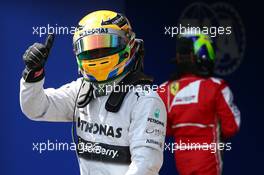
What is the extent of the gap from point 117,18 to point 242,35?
121 inches

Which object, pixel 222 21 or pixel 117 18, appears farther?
pixel 222 21

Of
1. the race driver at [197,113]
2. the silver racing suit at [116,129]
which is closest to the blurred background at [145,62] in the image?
the race driver at [197,113]

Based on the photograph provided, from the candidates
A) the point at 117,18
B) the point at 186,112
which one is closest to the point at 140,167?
the point at 117,18

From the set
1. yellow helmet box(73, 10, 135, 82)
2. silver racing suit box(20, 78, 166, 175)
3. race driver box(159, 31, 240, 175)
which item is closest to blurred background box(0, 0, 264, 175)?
race driver box(159, 31, 240, 175)

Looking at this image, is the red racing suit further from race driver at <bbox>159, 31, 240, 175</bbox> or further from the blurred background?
the blurred background

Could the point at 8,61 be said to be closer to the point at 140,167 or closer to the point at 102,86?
the point at 102,86

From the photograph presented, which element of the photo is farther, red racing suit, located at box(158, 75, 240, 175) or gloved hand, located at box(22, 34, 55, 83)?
red racing suit, located at box(158, 75, 240, 175)

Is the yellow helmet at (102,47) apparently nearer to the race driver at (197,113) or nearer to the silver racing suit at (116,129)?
the silver racing suit at (116,129)

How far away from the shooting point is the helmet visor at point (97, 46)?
Answer: 3184 mm

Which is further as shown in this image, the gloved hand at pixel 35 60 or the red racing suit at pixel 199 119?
the red racing suit at pixel 199 119

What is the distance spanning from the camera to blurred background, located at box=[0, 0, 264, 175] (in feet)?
16.3

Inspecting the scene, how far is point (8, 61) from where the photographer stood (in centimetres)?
496

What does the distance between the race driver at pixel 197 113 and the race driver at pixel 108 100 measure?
147cm

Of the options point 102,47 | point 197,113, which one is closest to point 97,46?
point 102,47
